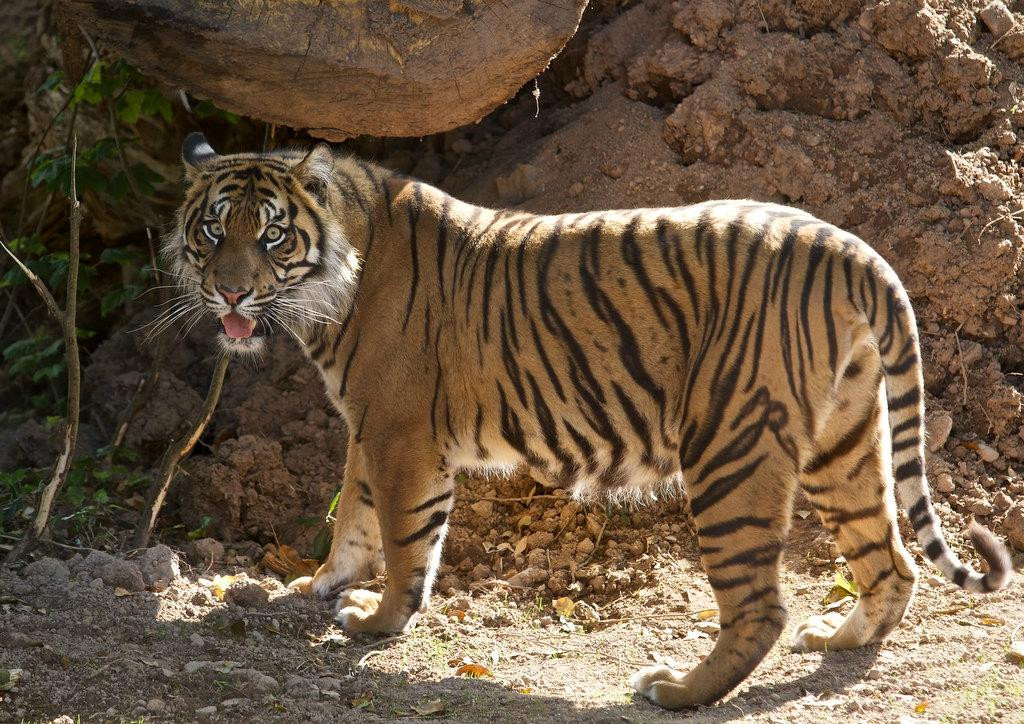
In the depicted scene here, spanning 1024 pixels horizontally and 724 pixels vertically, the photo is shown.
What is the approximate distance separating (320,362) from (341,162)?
912 mm

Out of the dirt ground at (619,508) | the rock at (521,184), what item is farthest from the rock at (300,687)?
the rock at (521,184)

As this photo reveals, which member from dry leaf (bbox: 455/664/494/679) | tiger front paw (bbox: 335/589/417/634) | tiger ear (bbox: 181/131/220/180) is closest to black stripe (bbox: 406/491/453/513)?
tiger front paw (bbox: 335/589/417/634)

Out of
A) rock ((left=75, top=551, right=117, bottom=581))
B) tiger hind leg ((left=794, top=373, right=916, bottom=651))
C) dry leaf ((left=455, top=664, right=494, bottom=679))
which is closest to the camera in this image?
tiger hind leg ((left=794, top=373, right=916, bottom=651))

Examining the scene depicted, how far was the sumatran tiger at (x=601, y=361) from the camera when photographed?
12.9ft

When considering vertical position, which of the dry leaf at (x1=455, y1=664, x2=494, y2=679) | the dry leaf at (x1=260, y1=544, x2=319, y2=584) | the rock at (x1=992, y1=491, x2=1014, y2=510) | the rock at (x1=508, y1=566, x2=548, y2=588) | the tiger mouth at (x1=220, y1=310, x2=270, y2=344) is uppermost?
the tiger mouth at (x1=220, y1=310, x2=270, y2=344)

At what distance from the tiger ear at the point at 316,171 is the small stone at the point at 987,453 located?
345cm

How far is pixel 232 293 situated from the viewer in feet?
14.9

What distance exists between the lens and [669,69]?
6238 millimetres

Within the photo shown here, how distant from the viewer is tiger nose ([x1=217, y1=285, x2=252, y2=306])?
4.54 meters

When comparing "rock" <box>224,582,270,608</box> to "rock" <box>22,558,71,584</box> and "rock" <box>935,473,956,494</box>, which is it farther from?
"rock" <box>935,473,956,494</box>

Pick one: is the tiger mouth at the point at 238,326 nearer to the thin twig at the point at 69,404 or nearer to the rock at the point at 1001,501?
the thin twig at the point at 69,404

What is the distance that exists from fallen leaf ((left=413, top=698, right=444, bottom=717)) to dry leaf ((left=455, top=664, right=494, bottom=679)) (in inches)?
14.9

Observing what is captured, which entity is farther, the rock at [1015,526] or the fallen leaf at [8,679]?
the rock at [1015,526]

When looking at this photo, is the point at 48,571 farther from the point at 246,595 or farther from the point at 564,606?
the point at 564,606
